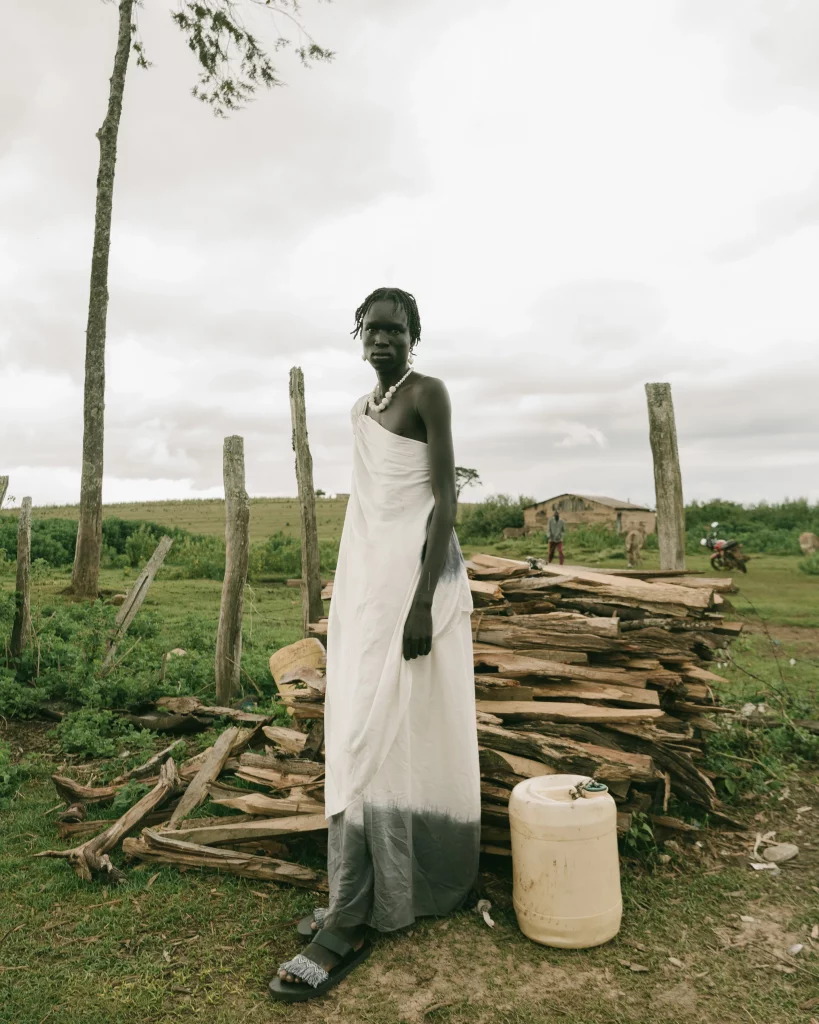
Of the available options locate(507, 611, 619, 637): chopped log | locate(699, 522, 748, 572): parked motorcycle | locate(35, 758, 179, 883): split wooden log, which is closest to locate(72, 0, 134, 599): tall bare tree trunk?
locate(35, 758, 179, 883): split wooden log

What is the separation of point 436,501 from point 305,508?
488 cm

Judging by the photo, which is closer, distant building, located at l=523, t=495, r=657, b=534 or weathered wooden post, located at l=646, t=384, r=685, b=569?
weathered wooden post, located at l=646, t=384, r=685, b=569

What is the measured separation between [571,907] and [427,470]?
6.35ft

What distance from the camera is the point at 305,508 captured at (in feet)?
26.8

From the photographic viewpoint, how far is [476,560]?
19.0 ft

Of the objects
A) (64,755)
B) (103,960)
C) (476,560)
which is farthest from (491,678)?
(64,755)

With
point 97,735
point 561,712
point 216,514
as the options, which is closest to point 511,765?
point 561,712

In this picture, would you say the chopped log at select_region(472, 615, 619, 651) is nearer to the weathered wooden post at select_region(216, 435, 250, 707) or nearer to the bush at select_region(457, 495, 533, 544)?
the weathered wooden post at select_region(216, 435, 250, 707)

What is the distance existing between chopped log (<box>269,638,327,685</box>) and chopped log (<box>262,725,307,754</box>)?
86cm

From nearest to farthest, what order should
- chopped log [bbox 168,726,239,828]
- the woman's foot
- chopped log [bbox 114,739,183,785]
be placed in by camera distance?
the woman's foot < chopped log [bbox 168,726,239,828] < chopped log [bbox 114,739,183,785]

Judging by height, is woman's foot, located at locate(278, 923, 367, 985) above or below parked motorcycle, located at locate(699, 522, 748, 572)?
below

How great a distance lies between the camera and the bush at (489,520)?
2945cm

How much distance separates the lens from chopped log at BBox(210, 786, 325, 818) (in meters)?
4.34

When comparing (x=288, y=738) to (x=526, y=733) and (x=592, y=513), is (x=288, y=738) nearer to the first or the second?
(x=526, y=733)
